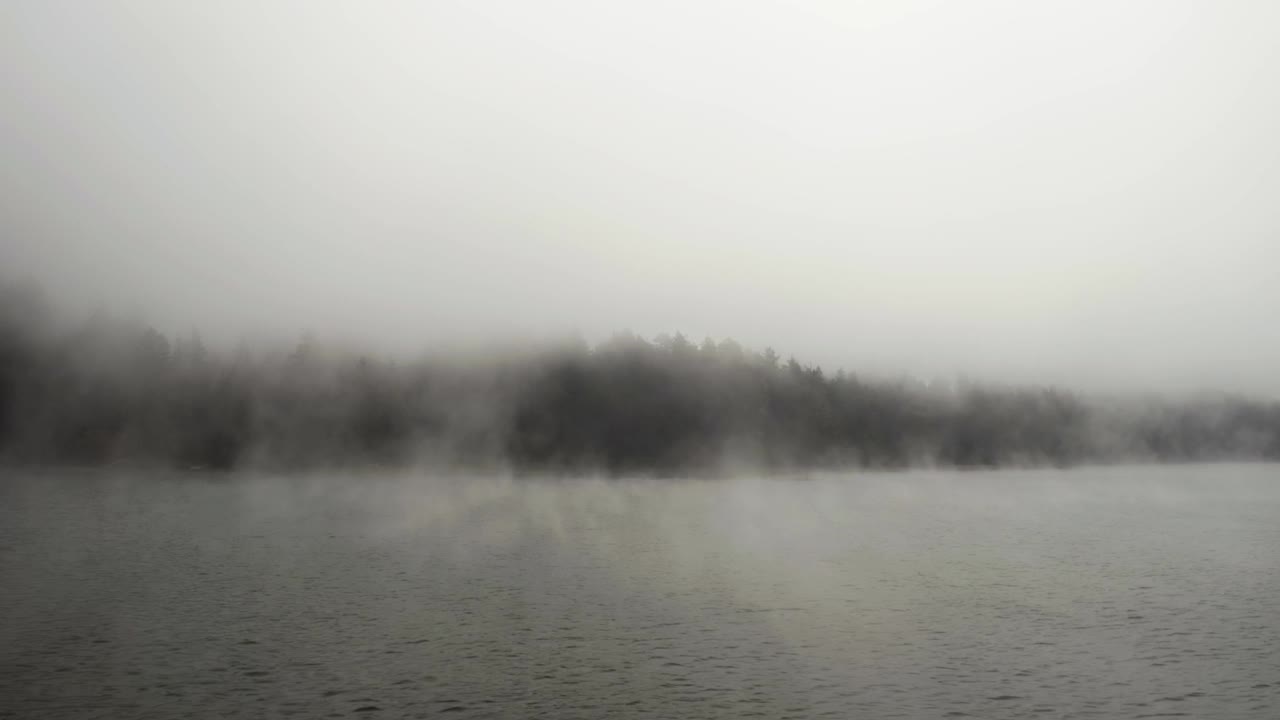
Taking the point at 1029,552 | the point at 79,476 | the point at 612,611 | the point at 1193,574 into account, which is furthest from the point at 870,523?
the point at 79,476

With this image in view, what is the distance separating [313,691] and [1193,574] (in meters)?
54.5

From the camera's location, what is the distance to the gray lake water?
2731 centimetres

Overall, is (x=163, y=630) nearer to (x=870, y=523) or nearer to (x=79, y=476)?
(x=870, y=523)

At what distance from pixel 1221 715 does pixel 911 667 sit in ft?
30.3

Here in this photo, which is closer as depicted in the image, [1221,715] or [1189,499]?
[1221,715]

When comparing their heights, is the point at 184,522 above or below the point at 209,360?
below

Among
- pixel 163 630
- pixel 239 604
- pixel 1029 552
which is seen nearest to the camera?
pixel 163 630

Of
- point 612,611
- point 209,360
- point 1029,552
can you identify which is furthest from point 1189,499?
point 209,360

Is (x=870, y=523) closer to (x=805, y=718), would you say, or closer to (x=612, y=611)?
(x=612, y=611)

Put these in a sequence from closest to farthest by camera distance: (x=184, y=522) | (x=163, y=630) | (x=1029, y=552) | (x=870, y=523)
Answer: (x=163, y=630) → (x=1029, y=552) → (x=184, y=522) → (x=870, y=523)

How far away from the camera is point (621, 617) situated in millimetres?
40812

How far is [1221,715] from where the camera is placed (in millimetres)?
26000

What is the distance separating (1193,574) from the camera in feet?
191

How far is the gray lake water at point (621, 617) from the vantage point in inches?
1075
